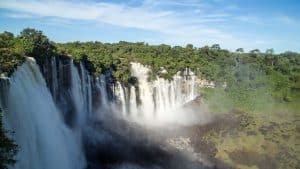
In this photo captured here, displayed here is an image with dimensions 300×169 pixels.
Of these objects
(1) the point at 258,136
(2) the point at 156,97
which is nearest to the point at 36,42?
(2) the point at 156,97

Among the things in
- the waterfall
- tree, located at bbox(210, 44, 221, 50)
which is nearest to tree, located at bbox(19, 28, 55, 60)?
the waterfall

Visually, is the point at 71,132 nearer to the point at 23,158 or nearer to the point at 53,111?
the point at 53,111

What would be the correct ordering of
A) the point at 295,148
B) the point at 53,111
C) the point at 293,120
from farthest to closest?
the point at 293,120, the point at 295,148, the point at 53,111

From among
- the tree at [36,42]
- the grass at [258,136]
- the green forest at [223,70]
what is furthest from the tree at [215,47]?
the tree at [36,42]

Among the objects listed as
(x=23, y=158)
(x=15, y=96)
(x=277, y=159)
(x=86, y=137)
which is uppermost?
(x=15, y=96)

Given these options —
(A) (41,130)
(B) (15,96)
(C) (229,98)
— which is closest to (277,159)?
(C) (229,98)

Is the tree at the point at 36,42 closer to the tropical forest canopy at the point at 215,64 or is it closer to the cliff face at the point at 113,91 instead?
the cliff face at the point at 113,91
